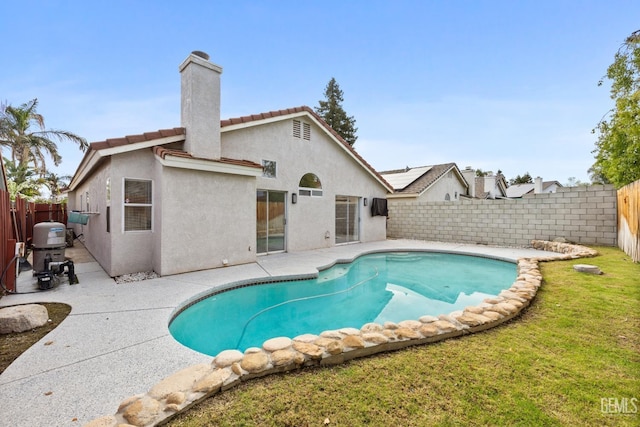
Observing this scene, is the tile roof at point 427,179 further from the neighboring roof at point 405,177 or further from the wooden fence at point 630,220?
the wooden fence at point 630,220

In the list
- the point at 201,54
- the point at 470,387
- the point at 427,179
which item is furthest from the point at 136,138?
the point at 427,179

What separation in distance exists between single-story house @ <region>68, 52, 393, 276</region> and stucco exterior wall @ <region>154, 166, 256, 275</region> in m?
0.03

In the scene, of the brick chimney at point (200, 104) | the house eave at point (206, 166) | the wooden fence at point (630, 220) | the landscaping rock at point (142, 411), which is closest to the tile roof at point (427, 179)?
the wooden fence at point (630, 220)

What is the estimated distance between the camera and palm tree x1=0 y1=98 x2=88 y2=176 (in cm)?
2188

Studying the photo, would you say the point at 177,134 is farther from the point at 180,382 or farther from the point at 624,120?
the point at 624,120

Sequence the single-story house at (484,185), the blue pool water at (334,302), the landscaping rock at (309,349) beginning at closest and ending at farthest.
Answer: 1. the landscaping rock at (309,349)
2. the blue pool water at (334,302)
3. the single-story house at (484,185)

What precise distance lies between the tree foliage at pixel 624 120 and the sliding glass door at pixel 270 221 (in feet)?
52.4

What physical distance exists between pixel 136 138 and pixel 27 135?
2353cm

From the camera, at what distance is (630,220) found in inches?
381

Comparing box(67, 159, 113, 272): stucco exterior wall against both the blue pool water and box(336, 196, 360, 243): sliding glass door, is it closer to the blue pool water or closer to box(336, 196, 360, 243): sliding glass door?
the blue pool water

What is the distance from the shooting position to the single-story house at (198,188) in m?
8.17

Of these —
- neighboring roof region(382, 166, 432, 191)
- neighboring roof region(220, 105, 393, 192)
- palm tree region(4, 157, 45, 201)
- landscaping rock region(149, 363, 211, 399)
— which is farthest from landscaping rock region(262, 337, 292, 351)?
palm tree region(4, 157, 45, 201)

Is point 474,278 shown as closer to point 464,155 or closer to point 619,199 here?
point 619,199

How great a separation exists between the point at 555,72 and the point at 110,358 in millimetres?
20230
